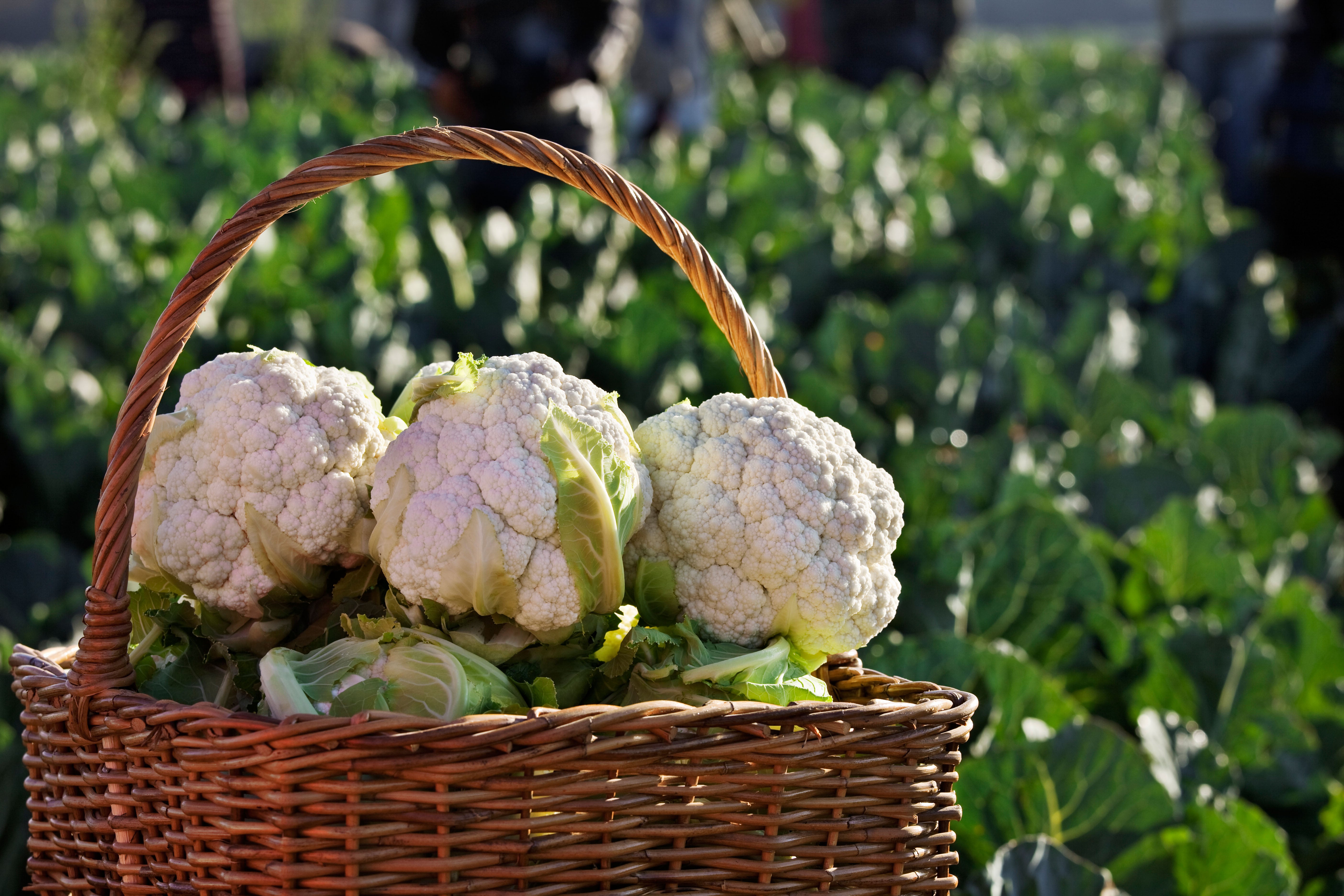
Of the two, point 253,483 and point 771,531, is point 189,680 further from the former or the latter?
point 771,531

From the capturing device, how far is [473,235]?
4902 mm

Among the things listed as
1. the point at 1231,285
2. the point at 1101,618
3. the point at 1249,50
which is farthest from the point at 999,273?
the point at 1249,50

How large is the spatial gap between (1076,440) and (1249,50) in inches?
445

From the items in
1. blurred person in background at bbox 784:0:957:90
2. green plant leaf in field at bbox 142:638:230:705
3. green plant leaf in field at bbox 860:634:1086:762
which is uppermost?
blurred person in background at bbox 784:0:957:90

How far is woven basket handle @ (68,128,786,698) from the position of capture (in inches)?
54.0

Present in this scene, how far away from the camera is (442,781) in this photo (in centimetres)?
122

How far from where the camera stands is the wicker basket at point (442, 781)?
1235mm

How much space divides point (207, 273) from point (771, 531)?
0.69m

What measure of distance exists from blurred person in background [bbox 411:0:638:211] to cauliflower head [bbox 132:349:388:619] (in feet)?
14.1

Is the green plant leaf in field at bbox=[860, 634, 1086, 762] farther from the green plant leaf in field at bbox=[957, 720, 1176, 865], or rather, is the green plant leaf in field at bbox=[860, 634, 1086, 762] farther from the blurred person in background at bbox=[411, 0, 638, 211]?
the blurred person in background at bbox=[411, 0, 638, 211]

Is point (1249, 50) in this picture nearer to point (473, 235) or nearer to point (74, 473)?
point (473, 235)

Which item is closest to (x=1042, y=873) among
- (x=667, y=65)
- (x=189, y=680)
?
(x=189, y=680)

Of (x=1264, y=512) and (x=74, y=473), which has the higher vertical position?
(x=74, y=473)

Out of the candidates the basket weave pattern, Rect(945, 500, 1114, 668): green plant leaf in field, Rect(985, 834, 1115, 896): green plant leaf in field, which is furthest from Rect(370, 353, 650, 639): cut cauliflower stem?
Rect(945, 500, 1114, 668): green plant leaf in field
